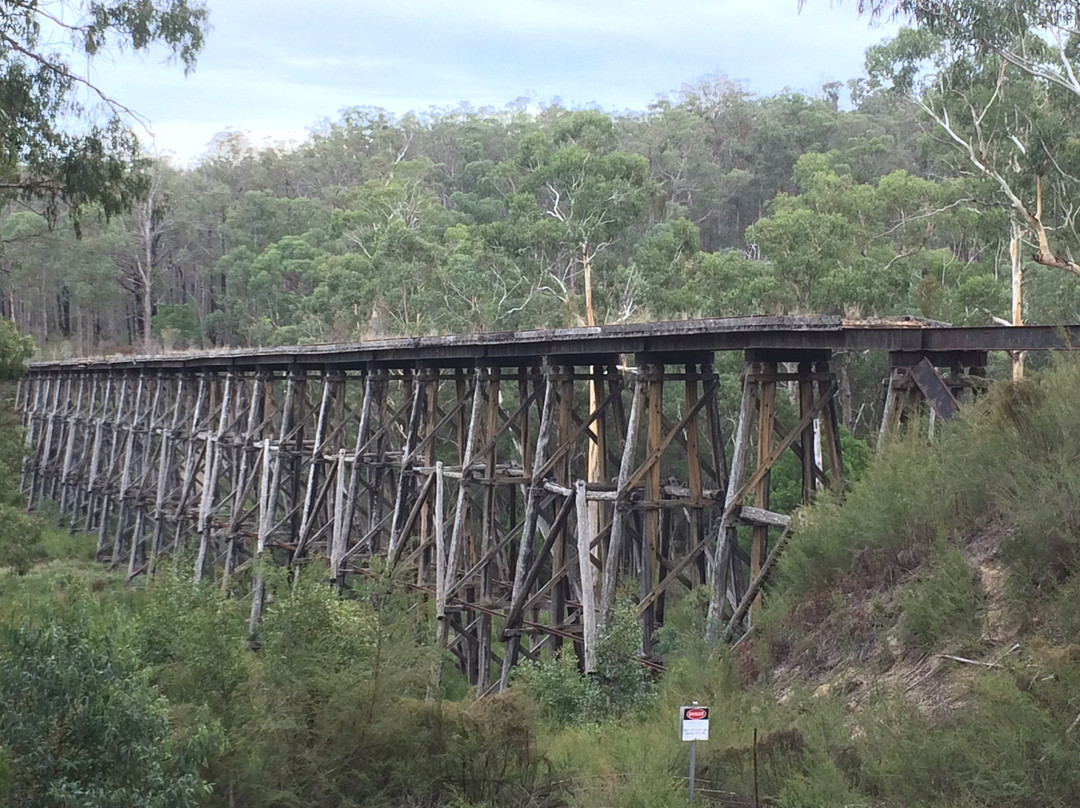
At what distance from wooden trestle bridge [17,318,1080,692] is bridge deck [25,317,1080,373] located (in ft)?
0.06

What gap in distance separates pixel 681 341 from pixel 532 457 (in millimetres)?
4173

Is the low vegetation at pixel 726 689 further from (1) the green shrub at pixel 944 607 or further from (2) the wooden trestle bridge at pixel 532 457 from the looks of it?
(2) the wooden trestle bridge at pixel 532 457

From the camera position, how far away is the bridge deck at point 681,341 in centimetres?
750

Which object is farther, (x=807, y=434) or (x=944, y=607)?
(x=807, y=434)

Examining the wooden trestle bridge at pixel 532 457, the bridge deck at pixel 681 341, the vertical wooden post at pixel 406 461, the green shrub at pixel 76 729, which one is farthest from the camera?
the vertical wooden post at pixel 406 461

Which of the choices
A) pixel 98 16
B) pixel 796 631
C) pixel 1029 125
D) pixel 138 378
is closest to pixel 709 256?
pixel 1029 125

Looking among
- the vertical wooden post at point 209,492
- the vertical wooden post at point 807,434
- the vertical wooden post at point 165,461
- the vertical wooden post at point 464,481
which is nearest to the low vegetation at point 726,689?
the vertical wooden post at point 807,434

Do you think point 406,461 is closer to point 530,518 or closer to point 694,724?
point 530,518

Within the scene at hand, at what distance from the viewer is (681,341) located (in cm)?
975

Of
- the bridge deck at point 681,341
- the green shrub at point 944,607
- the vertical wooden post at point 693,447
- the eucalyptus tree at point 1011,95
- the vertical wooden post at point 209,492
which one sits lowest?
the vertical wooden post at point 209,492

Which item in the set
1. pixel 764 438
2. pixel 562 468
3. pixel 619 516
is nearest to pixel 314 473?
pixel 562 468

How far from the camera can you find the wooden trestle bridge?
29.4ft

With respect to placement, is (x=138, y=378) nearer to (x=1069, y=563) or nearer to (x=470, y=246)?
(x=470, y=246)

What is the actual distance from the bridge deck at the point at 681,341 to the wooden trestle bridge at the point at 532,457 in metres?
0.02
